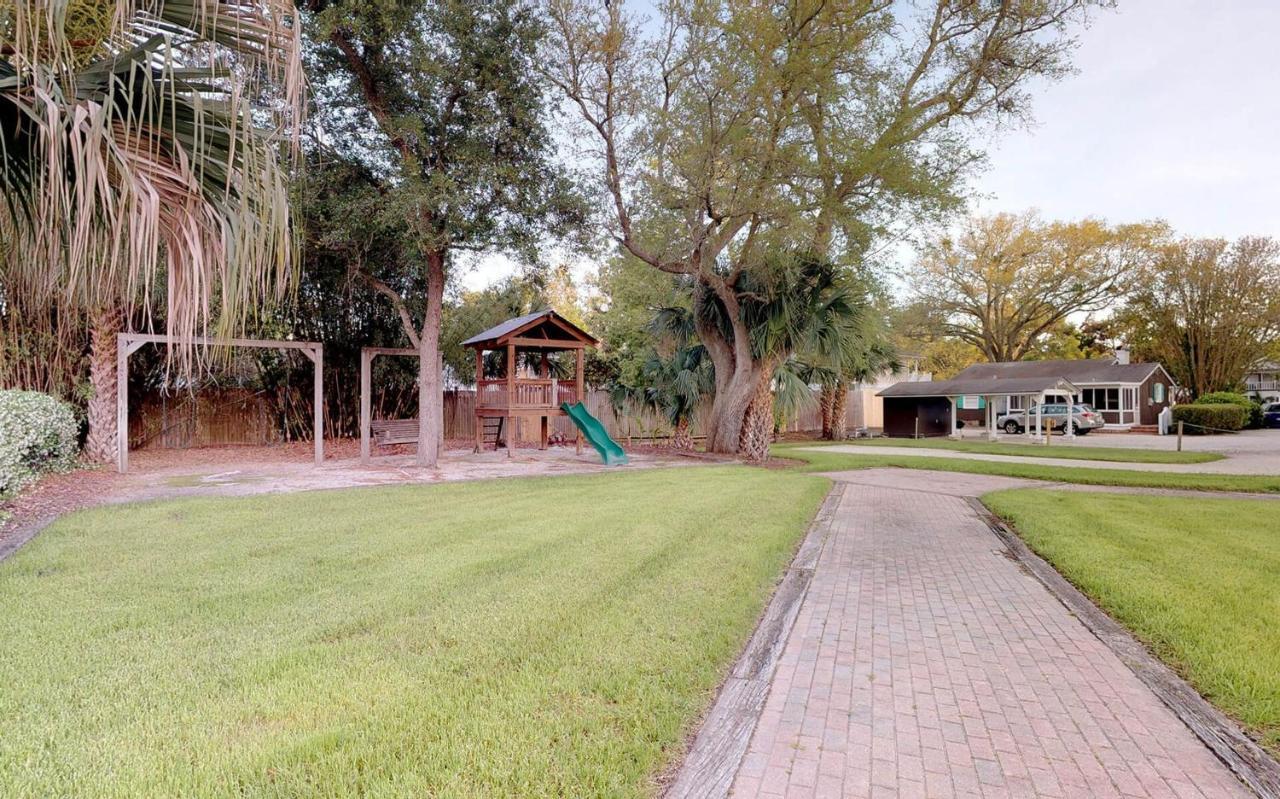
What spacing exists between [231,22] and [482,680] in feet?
10.1

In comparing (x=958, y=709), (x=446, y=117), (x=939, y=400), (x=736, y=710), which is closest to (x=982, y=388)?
Answer: (x=939, y=400)

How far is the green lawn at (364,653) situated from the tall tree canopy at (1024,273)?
28471 millimetres

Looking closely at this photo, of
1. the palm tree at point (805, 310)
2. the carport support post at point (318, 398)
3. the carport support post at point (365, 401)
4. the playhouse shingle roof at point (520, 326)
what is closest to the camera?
the carport support post at point (318, 398)

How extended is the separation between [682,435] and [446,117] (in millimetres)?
9484

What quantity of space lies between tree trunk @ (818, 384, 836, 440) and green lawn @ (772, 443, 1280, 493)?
281 inches

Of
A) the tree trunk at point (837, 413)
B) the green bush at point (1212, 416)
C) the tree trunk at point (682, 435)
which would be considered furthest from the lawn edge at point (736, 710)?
the green bush at point (1212, 416)

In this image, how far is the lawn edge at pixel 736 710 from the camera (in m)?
→ 2.10

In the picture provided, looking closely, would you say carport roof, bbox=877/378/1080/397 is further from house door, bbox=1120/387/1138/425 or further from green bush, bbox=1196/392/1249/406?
green bush, bbox=1196/392/1249/406

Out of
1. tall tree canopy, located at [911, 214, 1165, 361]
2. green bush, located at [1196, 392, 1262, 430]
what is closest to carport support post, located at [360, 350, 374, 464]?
tall tree canopy, located at [911, 214, 1165, 361]

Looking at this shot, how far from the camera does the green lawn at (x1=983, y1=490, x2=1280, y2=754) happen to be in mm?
2936

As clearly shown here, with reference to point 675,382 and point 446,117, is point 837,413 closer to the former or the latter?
point 675,382

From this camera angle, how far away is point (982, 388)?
23.0 m

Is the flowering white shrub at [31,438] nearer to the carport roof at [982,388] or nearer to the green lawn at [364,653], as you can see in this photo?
the green lawn at [364,653]

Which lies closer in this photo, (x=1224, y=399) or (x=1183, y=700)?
(x=1183, y=700)
